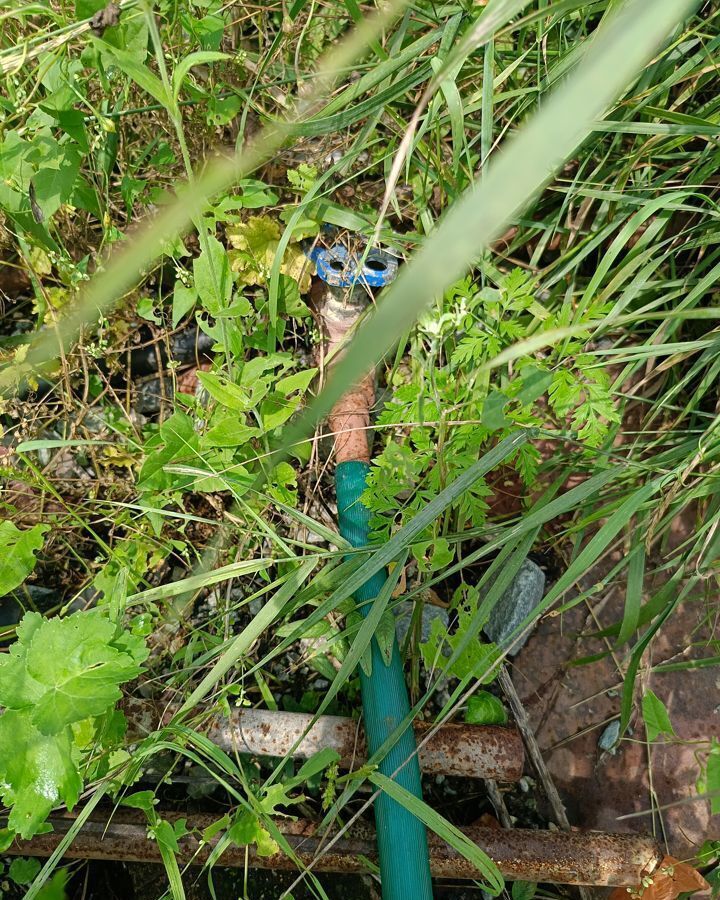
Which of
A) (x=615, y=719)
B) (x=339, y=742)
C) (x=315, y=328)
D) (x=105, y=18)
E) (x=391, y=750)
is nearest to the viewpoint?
(x=105, y=18)

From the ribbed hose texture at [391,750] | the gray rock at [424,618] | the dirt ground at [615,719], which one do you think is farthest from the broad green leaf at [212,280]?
the dirt ground at [615,719]

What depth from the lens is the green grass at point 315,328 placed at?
4.64 ft

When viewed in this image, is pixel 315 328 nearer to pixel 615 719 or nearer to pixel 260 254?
pixel 260 254

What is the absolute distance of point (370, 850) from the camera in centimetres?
151

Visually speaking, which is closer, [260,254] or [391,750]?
[391,750]

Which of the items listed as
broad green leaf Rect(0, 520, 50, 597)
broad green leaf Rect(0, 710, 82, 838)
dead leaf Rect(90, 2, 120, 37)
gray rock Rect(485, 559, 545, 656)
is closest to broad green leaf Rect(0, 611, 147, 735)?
broad green leaf Rect(0, 710, 82, 838)

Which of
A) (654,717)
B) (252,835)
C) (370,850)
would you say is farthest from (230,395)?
(654,717)

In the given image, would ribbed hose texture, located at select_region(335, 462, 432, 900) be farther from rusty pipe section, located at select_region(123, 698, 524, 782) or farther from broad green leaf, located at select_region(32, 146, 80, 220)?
broad green leaf, located at select_region(32, 146, 80, 220)

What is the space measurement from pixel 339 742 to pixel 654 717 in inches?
28.2

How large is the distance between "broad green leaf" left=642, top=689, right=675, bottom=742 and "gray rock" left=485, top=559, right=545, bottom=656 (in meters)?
0.35

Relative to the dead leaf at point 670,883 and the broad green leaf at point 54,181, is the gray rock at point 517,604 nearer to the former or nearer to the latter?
the dead leaf at point 670,883

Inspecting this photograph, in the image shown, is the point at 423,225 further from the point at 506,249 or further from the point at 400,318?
the point at 400,318

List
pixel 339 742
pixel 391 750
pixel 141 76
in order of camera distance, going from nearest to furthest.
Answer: pixel 141 76 < pixel 391 750 < pixel 339 742

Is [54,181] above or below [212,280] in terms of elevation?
above
